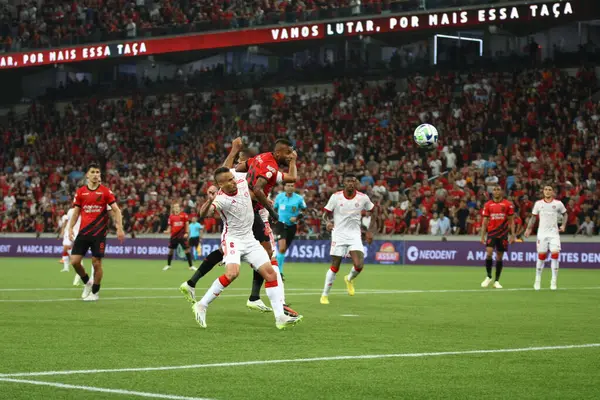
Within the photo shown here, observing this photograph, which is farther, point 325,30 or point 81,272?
point 325,30

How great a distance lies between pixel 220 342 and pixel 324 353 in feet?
4.89

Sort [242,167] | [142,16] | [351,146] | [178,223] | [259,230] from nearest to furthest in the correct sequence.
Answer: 1. [242,167]
2. [259,230]
3. [178,223]
4. [351,146]
5. [142,16]

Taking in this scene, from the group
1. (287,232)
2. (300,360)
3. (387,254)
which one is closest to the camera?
(300,360)

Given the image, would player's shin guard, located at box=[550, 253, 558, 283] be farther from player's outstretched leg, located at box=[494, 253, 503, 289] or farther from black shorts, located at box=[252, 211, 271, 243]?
black shorts, located at box=[252, 211, 271, 243]

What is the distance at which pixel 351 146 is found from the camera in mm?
42344

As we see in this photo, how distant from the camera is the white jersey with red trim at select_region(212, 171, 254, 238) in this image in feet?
42.1

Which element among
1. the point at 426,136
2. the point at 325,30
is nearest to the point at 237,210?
the point at 426,136

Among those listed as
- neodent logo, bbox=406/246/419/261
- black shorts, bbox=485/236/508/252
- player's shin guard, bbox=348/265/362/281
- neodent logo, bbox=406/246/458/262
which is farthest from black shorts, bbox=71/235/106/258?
neodent logo, bbox=406/246/419/261

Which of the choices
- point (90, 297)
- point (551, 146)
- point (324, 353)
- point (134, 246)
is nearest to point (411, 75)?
point (551, 146)

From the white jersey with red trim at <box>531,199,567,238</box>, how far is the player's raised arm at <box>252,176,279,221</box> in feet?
33.5

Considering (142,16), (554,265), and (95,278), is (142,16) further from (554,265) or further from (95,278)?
(95,278)

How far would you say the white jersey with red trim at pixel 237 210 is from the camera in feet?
42.1

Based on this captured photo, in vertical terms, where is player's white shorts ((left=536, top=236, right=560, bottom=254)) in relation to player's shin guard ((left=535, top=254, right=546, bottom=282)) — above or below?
above

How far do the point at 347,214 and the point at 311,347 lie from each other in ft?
26.8
